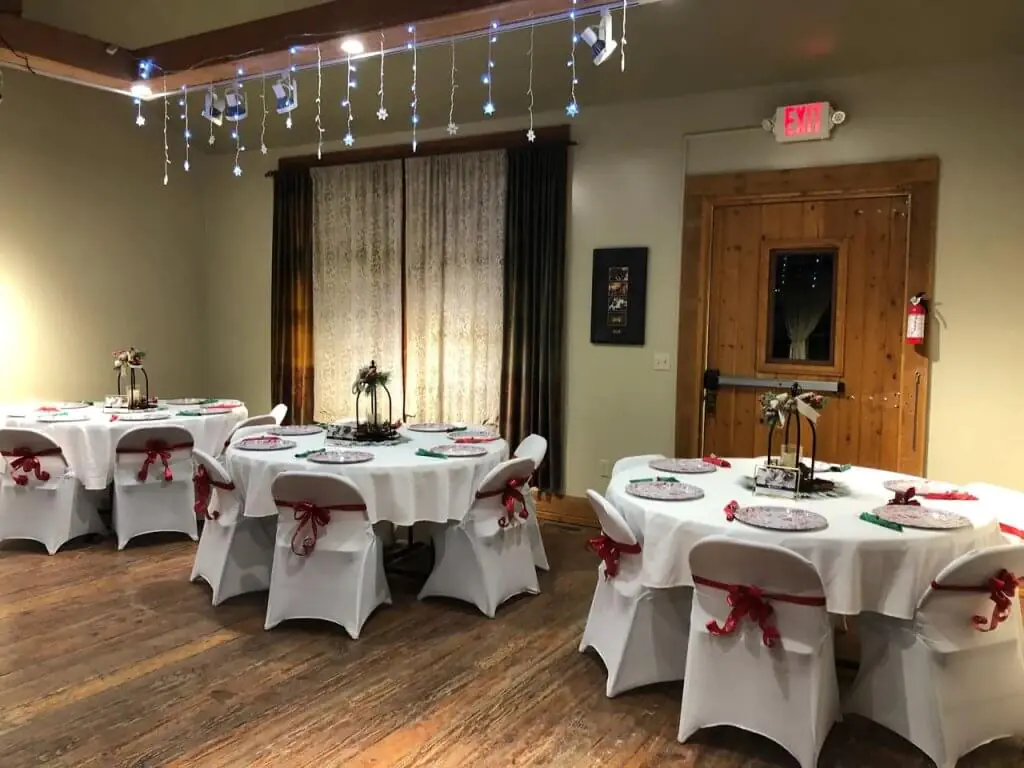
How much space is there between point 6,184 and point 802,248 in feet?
18.7

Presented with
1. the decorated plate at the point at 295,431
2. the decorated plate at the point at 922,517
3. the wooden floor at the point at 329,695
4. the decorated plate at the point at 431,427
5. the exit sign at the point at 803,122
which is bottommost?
the wooden floor at the point at 329,695

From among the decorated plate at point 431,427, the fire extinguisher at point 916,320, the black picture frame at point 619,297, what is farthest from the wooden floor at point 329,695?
the fire extinguisher at point 916,320

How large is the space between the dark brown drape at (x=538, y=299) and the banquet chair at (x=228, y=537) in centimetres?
214

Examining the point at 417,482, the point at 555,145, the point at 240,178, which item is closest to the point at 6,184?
the point at 240,178

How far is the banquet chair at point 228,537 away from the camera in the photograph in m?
3.78

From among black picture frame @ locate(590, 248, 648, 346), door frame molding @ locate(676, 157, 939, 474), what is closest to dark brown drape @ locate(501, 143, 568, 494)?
black picture frame @ locate(590, 248, 648, 346)

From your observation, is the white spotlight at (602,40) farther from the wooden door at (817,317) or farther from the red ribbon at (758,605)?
the red ribbon at (758,605)

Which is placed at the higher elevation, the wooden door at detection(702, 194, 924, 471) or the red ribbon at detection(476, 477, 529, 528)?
the wooden door at detection(702, 194, 924, 471)

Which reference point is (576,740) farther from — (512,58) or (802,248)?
(512,58)

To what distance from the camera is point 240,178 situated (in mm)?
7078

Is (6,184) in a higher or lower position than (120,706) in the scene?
higher

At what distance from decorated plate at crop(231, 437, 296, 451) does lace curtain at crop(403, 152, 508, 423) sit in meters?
2.04

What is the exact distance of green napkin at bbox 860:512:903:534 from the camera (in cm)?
256

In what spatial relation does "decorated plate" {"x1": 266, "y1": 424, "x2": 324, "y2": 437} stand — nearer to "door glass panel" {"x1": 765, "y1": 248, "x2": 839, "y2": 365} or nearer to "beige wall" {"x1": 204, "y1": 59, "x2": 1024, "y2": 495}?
"beige wall" {"x1": 204, "y1": 59, "x2": 1024, "y2": 495}
